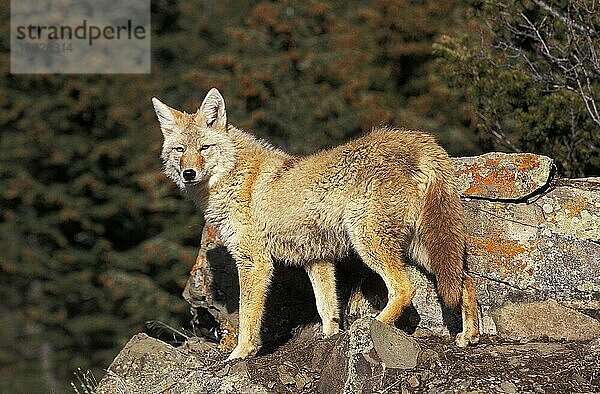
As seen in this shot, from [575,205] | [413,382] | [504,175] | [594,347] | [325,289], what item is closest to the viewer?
[413,382]

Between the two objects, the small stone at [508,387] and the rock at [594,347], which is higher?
the rock at [594,347]

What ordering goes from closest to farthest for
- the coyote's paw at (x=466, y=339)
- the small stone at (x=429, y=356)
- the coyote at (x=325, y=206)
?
the small stone at (x=429, y=356) < the coyote at (x=325, y=206) < the coyote's paw at (x=466, y=339)

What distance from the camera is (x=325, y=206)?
7.20 meters

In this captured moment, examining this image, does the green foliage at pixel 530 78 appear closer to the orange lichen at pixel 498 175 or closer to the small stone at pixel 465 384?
the orange lichen at pixel 498 175

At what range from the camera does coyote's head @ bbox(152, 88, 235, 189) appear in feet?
25.3

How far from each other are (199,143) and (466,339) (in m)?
2.93

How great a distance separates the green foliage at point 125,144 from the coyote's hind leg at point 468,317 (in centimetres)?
1445

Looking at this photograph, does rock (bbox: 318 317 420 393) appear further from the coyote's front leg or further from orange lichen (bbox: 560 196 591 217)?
orange lichen (bbox: 560 196 591 217)

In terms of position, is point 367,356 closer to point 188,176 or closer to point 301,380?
point 301,380

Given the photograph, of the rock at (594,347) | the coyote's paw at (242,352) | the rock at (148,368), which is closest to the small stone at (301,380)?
the coyote's paw at (242,352)

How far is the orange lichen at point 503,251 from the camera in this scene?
24.9 ft

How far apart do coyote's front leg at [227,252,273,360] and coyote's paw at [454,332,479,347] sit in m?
1.74

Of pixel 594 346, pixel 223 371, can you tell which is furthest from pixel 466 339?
pixel 223 371

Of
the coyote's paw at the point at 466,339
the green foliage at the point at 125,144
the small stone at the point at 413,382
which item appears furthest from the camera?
the green foliage at the point at 125,144
